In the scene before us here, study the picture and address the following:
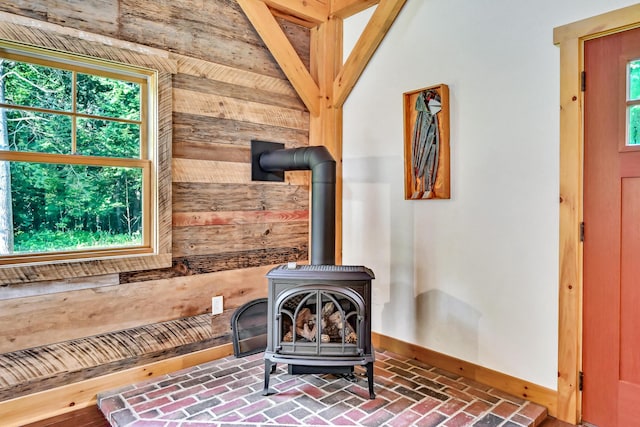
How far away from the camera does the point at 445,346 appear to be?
9.77 feet

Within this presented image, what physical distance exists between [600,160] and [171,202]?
→ 2.61 m

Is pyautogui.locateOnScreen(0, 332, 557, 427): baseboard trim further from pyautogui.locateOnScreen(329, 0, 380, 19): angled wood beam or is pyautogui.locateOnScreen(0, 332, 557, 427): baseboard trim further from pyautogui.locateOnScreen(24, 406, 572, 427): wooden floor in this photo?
pyautogui.locateOnScreen(329, 0, 380, 19): angled wood beam

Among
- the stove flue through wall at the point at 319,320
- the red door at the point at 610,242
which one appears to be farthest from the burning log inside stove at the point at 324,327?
the red door at the point at 610,242

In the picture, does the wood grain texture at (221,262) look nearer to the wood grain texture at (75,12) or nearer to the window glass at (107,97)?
the window glass at (107,97)

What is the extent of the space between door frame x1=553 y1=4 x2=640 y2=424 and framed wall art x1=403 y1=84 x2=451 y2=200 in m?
0.73

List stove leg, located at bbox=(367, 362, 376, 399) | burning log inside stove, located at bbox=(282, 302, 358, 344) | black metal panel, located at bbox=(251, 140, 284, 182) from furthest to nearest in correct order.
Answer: black metal panel, located at bbox=(251, 140, 284, 182) → burning log inside stove, located at bbox=(282, 302, 358, 344) → stove leg, located at bbox=(367, 362, 376, 399)

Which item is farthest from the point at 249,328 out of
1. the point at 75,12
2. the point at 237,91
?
the point at 75,12

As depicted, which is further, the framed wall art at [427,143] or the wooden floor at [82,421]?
the framed wall art at [427,143]

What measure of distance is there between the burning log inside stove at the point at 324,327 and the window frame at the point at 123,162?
0.99m

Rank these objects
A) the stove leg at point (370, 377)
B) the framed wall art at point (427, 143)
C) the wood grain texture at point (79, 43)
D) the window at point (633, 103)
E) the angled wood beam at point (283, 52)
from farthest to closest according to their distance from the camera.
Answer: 1. the angled wood beam at point (283, 52)
2. the framed wall art at point (427, 143)
3. the stove leg at point (370, 377)
4. the wood grain texture at point (79, 43)
5. the window at point (633, 103)

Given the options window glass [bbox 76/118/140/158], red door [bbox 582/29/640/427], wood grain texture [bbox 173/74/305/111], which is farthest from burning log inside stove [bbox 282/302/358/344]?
wood grain texture [bbox 173/74/305/111]

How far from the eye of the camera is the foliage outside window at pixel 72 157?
2.36 metres

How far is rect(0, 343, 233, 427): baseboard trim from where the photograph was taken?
7.58ft

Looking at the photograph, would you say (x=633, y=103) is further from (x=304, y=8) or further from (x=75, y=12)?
(x=75, y=12)
